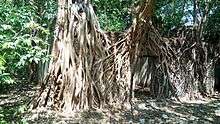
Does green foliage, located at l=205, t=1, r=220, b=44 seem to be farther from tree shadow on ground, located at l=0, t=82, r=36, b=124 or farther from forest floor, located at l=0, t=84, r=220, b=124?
tree shadow on ground, located at l=0, t=82, r=36, b=124

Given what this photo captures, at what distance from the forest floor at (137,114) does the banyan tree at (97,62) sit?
0.34 metres

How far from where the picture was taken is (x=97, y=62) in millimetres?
7504

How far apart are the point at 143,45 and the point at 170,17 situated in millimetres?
3307

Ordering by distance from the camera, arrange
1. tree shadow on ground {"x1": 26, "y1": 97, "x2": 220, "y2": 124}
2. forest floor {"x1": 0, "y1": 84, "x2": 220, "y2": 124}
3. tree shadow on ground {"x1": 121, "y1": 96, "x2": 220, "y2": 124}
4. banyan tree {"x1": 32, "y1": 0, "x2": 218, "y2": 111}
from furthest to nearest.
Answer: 1. banyan tree {"x1": 32, "y1": 0, "x2": 218, "y2": 111}
2. tree shadow on ground {"x1": 121, "y1": 96, "x2": 220, "y2": 124}
3. tree shadow on ground {"x1": 26, "y1": 97, "x2": 220, "y2": 124}
4. forest floor {"x1": 0, "y1": 84, "x2": 220, "y2": 124}

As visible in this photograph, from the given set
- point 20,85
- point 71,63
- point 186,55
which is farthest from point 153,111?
point 20,85

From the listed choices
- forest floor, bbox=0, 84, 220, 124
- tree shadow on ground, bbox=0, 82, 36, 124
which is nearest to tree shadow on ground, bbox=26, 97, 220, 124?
forest floor, bbox=0, 84, 220, 124

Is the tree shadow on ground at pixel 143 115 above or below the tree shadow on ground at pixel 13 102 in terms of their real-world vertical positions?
below

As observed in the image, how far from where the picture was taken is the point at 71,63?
7184 millimetres

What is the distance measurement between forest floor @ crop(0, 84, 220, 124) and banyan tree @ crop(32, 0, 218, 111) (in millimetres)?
343

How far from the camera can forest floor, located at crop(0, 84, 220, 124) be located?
641 cm

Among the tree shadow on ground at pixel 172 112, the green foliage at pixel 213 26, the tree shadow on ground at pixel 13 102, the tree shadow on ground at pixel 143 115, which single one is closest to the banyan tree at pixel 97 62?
the tree shadow on ground at pixel 143 115

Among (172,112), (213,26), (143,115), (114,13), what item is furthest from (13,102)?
(213,26)

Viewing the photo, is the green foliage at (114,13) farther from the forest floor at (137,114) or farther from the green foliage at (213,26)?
the forest floor at (137,114)

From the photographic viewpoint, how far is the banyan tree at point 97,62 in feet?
23.4
